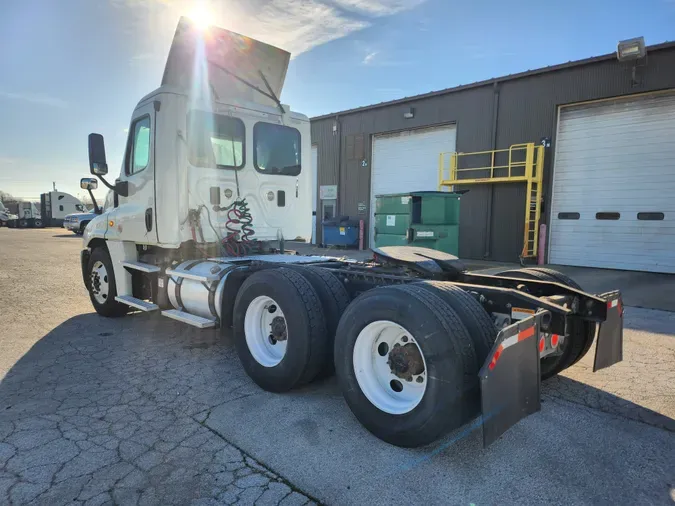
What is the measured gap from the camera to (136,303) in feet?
18.2

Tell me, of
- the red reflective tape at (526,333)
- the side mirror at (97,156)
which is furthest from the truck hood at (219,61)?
the red reflective tape at (526,333)

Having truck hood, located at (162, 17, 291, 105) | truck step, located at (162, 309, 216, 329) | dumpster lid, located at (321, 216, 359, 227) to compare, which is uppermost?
truck hood, located at (162, 17, 291, 105)

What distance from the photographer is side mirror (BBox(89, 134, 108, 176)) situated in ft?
18.0

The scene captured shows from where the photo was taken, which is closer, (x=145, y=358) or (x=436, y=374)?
(x=436, y=374)

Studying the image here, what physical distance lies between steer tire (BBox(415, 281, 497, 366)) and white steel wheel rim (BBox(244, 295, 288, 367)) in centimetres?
164

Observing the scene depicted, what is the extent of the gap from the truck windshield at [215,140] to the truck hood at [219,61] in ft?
1.16

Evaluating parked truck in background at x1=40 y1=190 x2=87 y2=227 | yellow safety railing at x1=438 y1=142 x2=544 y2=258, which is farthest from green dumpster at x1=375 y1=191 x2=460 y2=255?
parked truck in background at x1=40 y1=190 x2=87 y2=227

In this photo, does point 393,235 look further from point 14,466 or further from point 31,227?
point 31,227

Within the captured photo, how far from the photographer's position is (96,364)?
443 centimetres

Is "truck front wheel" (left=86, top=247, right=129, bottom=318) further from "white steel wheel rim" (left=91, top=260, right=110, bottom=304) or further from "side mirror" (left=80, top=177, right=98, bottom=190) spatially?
"side mirror" (left=80, top=177, right=98, bottom=190)

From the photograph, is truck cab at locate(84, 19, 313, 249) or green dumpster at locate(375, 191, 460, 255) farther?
green dumpster at locate(375, 191, 460, 255)

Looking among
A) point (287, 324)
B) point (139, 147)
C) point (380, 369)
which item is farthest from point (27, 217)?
point (380, 369)

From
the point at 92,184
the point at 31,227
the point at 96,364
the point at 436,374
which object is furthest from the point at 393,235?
the point at 31,227

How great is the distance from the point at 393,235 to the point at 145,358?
9.17 metres
